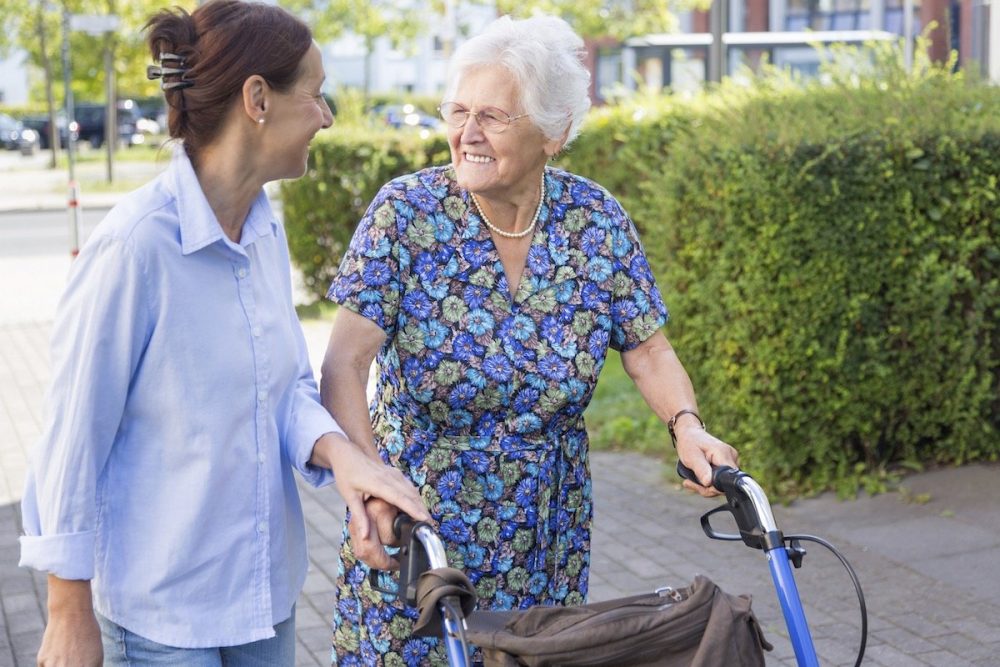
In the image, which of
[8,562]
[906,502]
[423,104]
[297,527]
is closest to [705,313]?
[906,502]

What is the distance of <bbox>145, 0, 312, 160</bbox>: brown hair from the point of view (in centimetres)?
230

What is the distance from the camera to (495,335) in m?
2.85

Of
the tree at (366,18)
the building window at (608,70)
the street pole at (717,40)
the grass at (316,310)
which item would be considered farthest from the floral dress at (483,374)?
the tree at (366,18)

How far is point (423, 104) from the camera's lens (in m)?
48.2

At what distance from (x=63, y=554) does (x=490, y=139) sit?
4.11 ft

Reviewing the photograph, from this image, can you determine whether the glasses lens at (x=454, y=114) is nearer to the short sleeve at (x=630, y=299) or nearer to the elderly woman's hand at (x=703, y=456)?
the short sleeve at (x=630, y=299)

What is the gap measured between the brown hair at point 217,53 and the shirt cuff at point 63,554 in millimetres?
731

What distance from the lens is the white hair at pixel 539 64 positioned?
2.85 meters

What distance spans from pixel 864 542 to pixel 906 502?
0.58m

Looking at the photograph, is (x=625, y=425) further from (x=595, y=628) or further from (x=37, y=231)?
(x=37, y=231)

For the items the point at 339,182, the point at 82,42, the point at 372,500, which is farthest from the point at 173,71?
the point at 82,42

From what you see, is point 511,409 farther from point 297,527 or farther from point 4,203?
point 4,203

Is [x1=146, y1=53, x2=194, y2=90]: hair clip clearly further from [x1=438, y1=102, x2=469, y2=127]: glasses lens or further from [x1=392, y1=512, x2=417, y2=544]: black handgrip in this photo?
[x1=392, y1=512, x2=417, y2=544]: black handgrip

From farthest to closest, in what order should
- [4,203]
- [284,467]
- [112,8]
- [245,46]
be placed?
1. [112,8]
2. [4,203]
3. [284,467]
4. [245,46]
